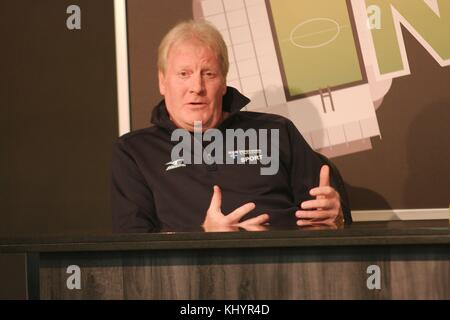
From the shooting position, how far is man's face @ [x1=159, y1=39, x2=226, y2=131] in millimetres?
3113

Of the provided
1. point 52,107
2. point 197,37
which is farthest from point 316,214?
point 52,107

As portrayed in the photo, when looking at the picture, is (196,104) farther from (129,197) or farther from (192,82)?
(129,197)

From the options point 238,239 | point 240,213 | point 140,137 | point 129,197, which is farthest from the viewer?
point 140,137

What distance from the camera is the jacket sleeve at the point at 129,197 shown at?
9.45ft

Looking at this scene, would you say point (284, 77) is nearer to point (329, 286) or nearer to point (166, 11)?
point (166, 11)

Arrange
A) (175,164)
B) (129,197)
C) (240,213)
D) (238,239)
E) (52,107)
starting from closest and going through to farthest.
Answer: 1. (238,239)
2. (240,213)
3. (129,197)
4. (175,164)
5. (52,107)

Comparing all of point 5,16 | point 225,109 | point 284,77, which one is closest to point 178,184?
point 225,109

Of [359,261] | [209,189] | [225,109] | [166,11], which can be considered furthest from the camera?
[166,11]

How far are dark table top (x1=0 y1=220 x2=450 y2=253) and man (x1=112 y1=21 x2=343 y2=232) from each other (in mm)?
787

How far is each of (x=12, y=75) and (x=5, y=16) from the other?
28 centimetres

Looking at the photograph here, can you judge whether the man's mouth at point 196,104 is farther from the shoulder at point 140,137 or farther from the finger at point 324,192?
the finger at point 324,192

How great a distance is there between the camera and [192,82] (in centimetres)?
311

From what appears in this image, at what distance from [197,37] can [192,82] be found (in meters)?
0.18

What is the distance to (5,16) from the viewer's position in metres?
3.76
